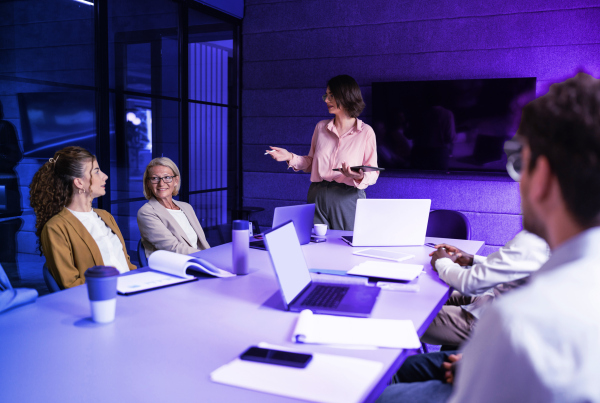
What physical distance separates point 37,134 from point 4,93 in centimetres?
36

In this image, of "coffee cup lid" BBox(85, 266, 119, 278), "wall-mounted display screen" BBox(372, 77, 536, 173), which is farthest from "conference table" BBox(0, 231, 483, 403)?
"wall-mounted display screen" BBox(372, 77, 536, 173)

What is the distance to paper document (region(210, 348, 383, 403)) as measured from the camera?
36.6 inches

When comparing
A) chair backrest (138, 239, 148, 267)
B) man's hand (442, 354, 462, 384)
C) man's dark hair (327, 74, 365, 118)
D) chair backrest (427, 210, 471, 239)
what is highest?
man's dark hair (327, 74, 365, 118)

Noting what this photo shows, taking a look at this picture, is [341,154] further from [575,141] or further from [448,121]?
[575,141]

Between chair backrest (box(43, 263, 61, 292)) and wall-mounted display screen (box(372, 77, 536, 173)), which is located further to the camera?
wall-mounted display screen (box(372, 77, 536, 173))

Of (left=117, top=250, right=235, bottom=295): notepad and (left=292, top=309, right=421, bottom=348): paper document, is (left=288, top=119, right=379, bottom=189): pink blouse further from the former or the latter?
(left=292, top=309, right=421, bottom=348): paper document

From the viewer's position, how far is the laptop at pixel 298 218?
2.22m

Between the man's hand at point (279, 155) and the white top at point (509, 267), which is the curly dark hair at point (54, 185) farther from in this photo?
the white top at point (509, 267)

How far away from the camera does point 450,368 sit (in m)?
1.41

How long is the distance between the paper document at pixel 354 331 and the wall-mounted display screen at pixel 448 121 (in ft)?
10.3

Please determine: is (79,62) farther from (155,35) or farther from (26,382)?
(26,382)

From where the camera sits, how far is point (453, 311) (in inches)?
75.8

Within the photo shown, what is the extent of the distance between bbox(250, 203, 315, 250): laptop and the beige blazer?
76 centimetres

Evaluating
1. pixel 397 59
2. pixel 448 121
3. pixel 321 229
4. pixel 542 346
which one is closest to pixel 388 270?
pixel 321 229
